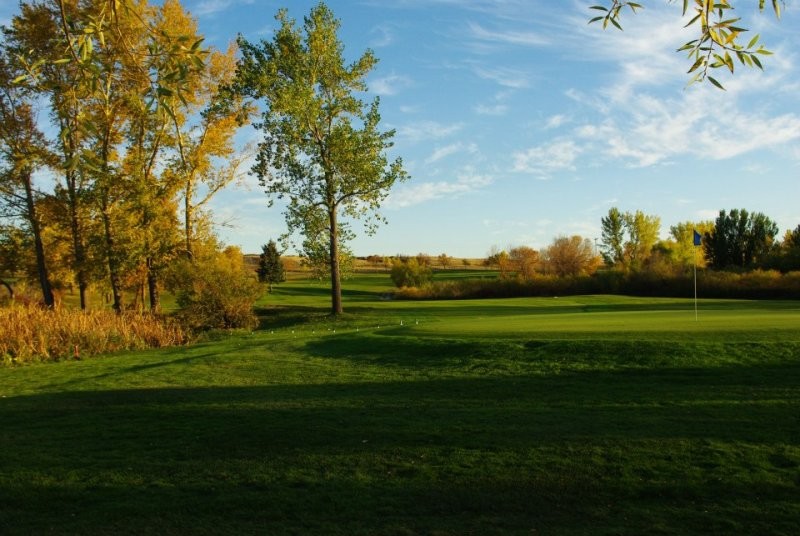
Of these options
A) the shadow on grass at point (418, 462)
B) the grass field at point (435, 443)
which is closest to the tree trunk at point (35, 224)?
the grass field at point (435, 443)

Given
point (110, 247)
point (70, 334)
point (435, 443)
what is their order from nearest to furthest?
point (435, 443)
point (70, 334)
point (110, 247)

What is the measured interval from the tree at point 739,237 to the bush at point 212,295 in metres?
51.2

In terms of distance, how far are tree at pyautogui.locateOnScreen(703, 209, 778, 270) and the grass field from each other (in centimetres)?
5570

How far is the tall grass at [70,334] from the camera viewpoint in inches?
712

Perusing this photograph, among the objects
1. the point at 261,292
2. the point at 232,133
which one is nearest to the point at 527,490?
the point at 261,292

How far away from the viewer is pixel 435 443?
23.9 ft

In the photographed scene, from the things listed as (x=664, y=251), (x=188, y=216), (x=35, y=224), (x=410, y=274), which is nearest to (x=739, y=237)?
(x=664, y=251)

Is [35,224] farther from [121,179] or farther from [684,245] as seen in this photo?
[684,245]

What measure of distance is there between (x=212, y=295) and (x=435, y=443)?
22150 mm

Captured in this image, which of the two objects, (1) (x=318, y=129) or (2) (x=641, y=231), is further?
(2) (x=641, y=231)

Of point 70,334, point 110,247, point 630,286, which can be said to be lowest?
point 70,334

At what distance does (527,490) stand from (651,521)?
1.10 m

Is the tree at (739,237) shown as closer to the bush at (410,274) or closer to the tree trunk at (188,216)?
the bush at (410,274)

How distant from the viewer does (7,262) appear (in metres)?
35.2
